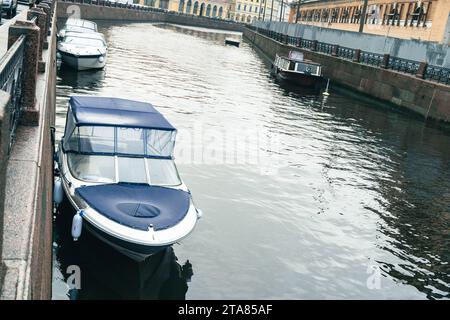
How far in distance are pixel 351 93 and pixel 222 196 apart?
1159 inches

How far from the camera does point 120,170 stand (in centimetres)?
1092

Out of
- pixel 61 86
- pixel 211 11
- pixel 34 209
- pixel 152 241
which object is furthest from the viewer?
pixel 211 11

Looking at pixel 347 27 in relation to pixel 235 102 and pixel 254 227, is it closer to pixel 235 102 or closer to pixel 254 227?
pixel 235 102

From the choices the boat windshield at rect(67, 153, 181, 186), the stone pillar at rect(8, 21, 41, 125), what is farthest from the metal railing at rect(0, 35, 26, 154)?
the boat windshield at rect(67, 153, 181, 186)

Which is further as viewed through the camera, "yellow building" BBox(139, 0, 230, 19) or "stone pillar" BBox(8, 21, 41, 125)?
"yellow building" BBox(139, 0, 230, 19)

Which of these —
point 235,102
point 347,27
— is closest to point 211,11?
point 347,27

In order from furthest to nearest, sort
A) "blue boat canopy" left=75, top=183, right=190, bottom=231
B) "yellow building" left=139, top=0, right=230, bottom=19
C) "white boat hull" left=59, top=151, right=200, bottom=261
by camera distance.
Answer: "yellow building" left=139, top=0, right=230, bottom=19 < "blue boat canopy" left=75, top=183, right=190, bottom=231 < "white boat hull" left=59, top=151, right=200, bottom=261

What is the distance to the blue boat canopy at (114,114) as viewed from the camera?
11742mm

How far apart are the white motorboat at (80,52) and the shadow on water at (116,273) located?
2192cm

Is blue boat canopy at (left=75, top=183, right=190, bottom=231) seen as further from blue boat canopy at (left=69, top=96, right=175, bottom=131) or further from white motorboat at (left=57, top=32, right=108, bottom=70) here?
white motorboat at (left=57, top=32, right=108, bottom=70)

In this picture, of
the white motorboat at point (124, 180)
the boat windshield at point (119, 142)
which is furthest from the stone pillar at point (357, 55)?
the boat windshield at point (119, 142)

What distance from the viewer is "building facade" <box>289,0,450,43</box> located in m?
46.6

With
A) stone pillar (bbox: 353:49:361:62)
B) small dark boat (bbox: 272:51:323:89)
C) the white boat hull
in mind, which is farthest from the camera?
stone pillar (bbox: 353:49:361:62)
